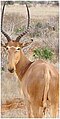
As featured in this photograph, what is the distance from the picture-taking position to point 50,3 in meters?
27.1

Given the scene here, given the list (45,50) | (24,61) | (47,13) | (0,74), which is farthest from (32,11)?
(24,61)

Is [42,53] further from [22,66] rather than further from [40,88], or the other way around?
[40,88]

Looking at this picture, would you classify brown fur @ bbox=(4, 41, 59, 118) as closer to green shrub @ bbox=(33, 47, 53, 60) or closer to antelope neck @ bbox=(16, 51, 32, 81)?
antelope neck @ bbox=(16, 51, 32, 81)

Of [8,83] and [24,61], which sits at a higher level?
[24,61]

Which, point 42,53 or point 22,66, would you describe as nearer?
point 22,66

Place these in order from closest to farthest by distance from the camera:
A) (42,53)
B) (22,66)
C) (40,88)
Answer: (40,88), (22,66), (42,53)

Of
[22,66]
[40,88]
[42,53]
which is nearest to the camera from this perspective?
[40,88]

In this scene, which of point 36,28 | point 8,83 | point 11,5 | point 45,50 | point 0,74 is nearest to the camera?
point 8,83

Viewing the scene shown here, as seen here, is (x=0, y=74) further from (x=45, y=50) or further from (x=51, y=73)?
(x=51, y=73)

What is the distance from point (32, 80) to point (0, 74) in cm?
597

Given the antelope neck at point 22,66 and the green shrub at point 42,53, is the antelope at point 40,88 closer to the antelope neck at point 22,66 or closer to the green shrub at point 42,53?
the antelope neck at point 22,66

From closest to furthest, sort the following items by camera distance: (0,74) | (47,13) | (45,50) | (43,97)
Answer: (43,97)
(0,74)
(45,50)
(47,13)

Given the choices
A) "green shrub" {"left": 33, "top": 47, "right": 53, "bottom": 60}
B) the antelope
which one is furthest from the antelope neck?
"green shrub" {"left": 33, "top": 47, "right": 53, "bottom": 60}

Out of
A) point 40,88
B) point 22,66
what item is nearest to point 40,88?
point 40,88
